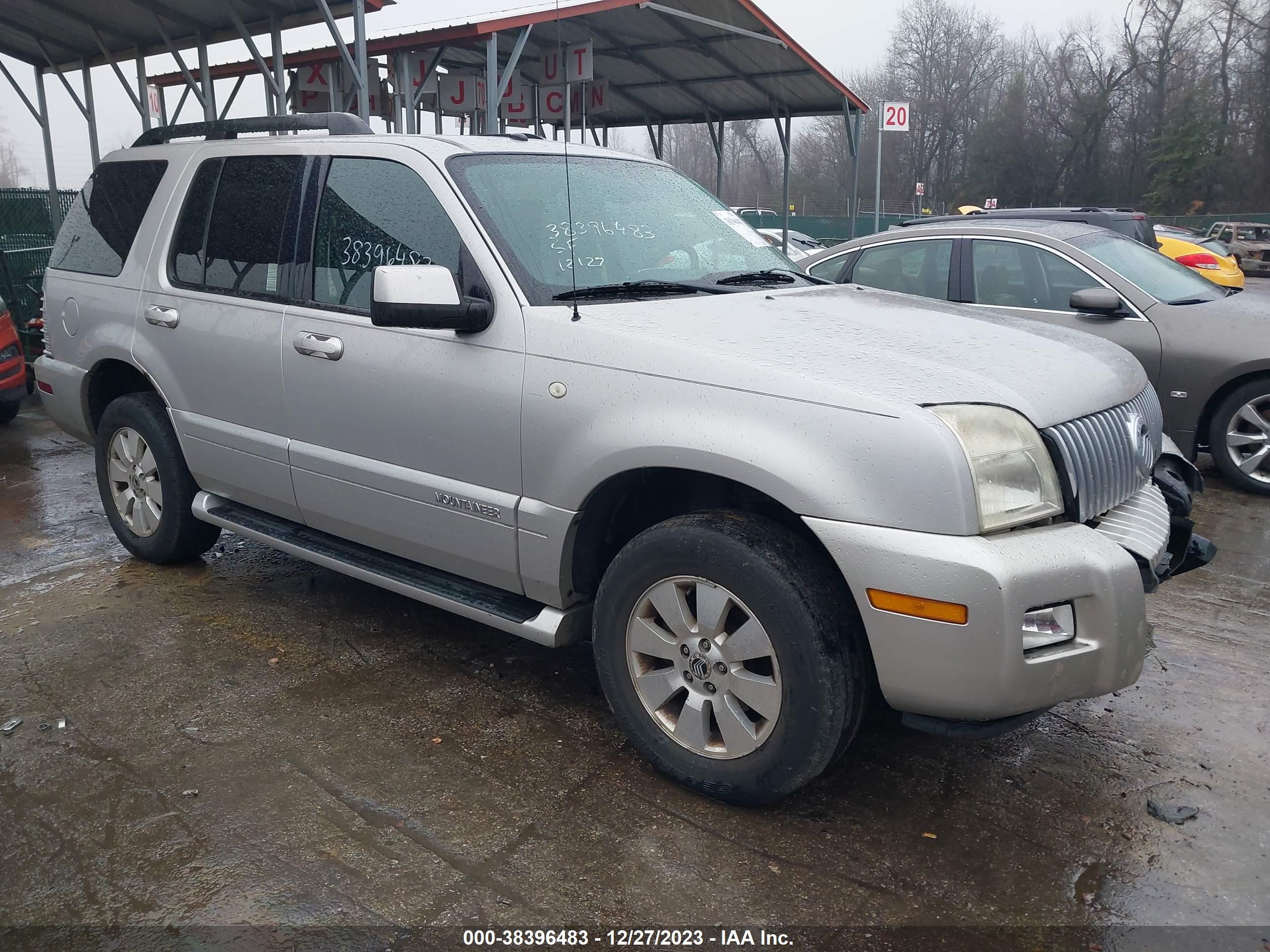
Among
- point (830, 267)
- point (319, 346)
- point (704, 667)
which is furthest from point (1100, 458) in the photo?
point (830, 267)

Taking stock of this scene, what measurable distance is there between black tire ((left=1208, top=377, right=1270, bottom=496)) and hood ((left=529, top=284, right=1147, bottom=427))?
339 cm

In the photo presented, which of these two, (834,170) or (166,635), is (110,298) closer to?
(166,635)

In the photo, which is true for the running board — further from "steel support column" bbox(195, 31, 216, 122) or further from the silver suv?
"steel support column" bbox(195, 31, 216, 122)

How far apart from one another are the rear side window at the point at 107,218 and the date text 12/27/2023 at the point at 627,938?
3.73 metres

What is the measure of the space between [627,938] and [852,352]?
5.43 feet

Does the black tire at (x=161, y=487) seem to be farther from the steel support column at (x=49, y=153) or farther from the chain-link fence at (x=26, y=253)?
the steel support column at (x=49, y=153)

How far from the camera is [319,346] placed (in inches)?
152

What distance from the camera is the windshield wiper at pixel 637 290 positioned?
3408 millimetres

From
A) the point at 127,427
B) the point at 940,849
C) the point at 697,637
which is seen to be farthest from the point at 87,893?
the point at 127,427

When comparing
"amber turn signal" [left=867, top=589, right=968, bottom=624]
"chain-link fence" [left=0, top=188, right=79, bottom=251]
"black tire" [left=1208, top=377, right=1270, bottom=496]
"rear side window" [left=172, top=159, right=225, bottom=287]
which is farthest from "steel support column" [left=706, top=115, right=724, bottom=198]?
"amber turn signal" [left=867, top=589, right=968, bottom=624]

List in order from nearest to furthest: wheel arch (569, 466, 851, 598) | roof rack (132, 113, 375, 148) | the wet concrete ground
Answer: the wet concrete ground, wheel arch (569, 466, 851, 598), roof rack (132, 113, 375, 148)

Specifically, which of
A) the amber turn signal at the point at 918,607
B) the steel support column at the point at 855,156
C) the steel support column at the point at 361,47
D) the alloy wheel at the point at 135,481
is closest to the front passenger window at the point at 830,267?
the steel support column at the point at 361,47

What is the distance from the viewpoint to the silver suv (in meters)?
2.63

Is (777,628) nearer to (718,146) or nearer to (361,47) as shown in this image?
(361,47)
